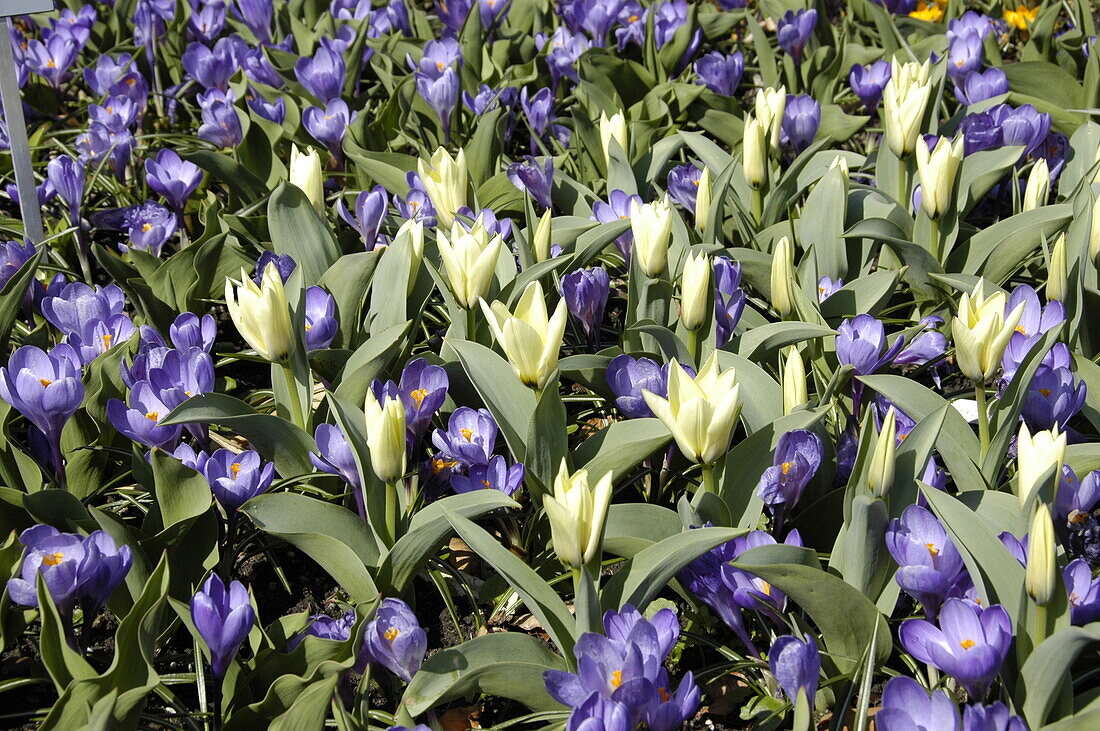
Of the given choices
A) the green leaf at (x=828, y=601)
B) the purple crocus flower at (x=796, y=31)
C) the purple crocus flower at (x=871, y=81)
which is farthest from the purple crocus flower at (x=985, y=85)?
the green leaf at (x=828, y=601)

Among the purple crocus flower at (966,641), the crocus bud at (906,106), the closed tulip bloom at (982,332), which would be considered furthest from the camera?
the crocus bud at (906,106)

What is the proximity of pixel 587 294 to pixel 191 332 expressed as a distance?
2.63 ft

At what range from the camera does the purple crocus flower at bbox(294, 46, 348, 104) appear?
A: 309 centimetres

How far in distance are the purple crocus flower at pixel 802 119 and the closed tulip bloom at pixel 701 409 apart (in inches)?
61.5

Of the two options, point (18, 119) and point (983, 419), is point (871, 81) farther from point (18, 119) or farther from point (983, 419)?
point (18, 119)

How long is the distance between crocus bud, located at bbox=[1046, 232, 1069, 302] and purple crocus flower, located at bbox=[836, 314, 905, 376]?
11.5 inches

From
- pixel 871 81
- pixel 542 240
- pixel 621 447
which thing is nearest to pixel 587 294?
pixel 542 240

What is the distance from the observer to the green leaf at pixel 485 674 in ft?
4.67

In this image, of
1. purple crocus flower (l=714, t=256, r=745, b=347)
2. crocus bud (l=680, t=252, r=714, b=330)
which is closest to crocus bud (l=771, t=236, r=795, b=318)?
purple crocus flower (l=714, t=256, r=745, b=347)

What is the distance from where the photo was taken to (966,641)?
1.36 metres

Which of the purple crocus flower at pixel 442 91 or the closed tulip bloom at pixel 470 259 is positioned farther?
the purple crocus flower at pixel 442 91

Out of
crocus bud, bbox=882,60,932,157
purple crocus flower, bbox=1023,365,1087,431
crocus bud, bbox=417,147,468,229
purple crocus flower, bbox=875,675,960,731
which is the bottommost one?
purple crocus flower, bbox=875,675,960,731

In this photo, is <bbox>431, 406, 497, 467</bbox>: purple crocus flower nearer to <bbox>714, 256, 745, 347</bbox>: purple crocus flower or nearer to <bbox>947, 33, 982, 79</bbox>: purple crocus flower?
<bbox>714, 256, 745, 347</bbox>: purple crocus flower

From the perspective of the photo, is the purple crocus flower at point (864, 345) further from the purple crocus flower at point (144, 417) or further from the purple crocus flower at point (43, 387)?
the purple crocus flower at point (43, 387)
